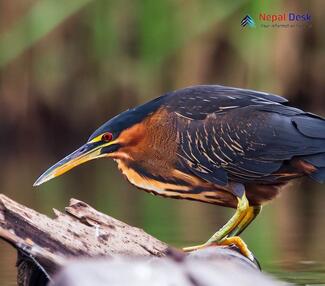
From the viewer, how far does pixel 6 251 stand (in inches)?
300

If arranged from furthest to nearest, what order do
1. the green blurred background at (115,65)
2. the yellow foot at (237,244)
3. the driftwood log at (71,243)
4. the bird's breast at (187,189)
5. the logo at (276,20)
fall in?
the green blurred background at (115,65), the logo at (276,20), the bird's breast at (187,189), the yellow foot at (237,244), the driftwood log at (71,243)

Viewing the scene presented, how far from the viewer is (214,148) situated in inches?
234

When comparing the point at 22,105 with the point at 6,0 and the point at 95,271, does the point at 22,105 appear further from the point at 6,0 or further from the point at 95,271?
the point at 95,271

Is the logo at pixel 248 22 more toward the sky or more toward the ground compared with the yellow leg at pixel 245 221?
more toward the sky

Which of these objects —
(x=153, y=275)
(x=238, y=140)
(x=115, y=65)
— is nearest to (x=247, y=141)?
(x=238, y=140)

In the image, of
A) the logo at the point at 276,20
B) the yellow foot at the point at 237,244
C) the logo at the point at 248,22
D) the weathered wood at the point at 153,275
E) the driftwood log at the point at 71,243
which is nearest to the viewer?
the weathered wood at the point at 153,275

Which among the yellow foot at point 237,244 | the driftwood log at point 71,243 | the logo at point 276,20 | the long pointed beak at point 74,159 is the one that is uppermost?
the logo at point 276,20

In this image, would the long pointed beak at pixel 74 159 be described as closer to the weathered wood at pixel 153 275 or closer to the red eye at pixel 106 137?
the red eye at pixel 106 137

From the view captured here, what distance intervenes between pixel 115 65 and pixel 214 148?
6.80 meters

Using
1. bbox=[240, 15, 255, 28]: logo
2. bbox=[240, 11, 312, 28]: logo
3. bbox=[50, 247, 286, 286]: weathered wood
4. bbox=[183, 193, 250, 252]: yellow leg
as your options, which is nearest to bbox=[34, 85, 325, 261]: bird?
bbox=[183, 193, 250, 252]: yellow leg

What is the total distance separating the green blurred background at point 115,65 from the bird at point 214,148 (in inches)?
188

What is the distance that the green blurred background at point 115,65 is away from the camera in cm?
1180

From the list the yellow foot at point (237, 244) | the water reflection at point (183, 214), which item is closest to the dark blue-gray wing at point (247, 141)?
the yellow foot at point (237, 244)

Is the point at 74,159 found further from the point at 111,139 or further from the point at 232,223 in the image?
the point at 232,223
